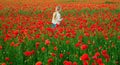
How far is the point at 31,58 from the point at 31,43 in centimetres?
160

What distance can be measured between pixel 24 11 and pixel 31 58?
1637cm

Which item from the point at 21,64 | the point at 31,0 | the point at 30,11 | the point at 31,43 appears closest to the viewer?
the point at 21,64

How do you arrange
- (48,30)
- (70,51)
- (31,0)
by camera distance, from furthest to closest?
(31,0) < (48,30) < (70,51)

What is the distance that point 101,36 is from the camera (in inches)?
388

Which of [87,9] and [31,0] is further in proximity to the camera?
[31,0]

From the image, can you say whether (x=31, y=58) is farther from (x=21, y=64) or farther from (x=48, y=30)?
(x=48, y=30)

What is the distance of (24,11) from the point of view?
23.6 metres

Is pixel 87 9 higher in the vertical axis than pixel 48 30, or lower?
lower

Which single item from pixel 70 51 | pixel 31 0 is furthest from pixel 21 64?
pixel 31 0

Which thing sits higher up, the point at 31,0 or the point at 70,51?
the point at 70,51

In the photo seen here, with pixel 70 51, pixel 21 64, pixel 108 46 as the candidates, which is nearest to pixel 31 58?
pixel 21 64

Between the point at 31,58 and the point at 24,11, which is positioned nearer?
the point at 31,58

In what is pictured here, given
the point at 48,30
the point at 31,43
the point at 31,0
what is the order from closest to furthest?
the point at 31,43 → the point at 48,30 → the point at 31,0

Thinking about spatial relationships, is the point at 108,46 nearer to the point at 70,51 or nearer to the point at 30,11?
the point at 70,51
